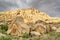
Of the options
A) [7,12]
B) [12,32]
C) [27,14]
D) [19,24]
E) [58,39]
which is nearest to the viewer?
[58,39]

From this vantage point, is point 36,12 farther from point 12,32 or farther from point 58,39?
point 58,39

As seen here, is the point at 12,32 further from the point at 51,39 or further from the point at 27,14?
the point at 27,14

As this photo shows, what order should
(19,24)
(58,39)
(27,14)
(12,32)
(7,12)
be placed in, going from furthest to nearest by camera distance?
(7,12) → (27,14) → (19,24) → (12,32) → (58,39)

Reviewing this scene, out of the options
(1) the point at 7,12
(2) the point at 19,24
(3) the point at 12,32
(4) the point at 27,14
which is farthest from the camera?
(1) the point at 7,12

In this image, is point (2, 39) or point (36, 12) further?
point (36, 12)

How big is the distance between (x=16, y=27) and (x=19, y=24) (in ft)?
3.37

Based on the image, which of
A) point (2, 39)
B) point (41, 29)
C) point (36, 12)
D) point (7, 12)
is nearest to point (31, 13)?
point (36, 12)

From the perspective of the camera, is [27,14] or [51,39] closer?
[51,39]

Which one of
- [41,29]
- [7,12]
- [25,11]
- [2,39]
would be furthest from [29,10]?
[2,39]

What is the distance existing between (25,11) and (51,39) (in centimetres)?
15263

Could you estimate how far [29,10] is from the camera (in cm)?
17450

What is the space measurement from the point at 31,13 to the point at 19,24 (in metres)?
137

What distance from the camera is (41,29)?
33.8 meters

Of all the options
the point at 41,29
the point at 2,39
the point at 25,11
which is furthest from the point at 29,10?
the point at 2,39
